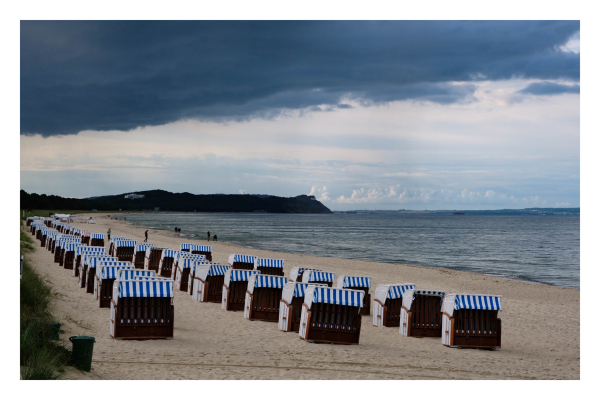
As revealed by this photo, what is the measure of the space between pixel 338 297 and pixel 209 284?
6.44 metres

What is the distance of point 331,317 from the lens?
1145 cm

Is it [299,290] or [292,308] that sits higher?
[299,290]

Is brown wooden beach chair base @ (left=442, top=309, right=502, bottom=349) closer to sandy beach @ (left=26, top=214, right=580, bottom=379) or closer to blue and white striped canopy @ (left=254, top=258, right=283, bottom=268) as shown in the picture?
sandy beach @ (left=26, top=214, right=580, bottom=379)

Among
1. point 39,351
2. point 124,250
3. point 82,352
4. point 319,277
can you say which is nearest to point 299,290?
point 319,277

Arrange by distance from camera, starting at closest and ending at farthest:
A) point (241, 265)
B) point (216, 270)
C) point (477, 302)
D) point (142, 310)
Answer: point (142, 310), point (477, 302), point (216, 270), point (241, 265)

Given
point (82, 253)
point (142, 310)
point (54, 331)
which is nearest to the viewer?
point (54, 331)

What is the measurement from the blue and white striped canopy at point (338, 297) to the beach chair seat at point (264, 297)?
106 inches

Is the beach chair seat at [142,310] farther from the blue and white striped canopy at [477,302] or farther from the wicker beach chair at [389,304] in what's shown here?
the blue and white striped canopy at [477,302]

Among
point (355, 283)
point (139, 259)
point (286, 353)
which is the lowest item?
point (286, 353)

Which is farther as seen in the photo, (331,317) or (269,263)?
(269,263)

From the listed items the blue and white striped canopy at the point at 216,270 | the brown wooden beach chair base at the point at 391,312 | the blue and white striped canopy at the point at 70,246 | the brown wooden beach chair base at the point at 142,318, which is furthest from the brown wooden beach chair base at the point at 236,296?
the blue and white striped canopy at the point at 70,246

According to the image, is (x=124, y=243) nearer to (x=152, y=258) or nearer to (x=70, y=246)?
(x=70, y=246)

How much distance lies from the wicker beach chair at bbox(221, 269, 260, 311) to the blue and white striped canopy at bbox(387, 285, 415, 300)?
4096 millimetres

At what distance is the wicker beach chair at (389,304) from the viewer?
1385 centimetres
